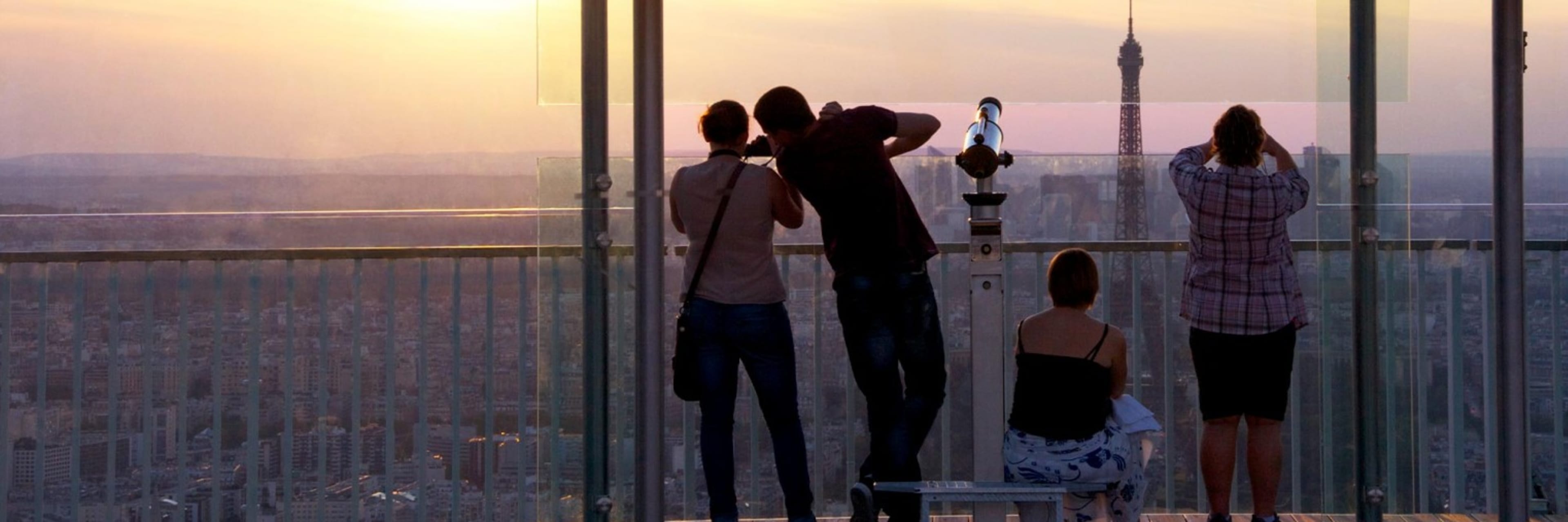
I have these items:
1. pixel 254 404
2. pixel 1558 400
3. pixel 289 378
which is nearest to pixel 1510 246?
pixel 1558 400

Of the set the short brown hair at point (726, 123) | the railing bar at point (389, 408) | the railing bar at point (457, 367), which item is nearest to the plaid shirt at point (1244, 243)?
the short brown hair at point (726, 123)

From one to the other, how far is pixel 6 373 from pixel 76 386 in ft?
0.89

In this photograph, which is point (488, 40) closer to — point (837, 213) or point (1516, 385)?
point (837, 213)

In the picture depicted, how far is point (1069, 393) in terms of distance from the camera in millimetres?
4527

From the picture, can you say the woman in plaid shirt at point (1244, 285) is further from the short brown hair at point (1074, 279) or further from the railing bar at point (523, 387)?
the railing bar at point (523, 387)

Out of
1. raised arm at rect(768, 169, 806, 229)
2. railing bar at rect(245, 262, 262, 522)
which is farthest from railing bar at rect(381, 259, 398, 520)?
raised arm at rect(768, 169, 806, 229)

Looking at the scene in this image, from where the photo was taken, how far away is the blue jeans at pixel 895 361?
472cm

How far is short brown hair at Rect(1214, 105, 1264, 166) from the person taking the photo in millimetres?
4871

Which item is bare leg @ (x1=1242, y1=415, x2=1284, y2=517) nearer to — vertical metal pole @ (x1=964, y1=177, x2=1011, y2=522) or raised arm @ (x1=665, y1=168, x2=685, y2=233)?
vertical metal pole @ (x1=964, y1=177, x2=1011, y2=522)

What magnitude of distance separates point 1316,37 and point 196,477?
394cm

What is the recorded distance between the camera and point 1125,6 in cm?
545

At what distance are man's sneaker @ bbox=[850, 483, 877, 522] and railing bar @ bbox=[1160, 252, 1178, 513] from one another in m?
1.31

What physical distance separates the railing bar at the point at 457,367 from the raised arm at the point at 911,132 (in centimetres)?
173

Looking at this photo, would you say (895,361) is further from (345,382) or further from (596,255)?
(345,382)
